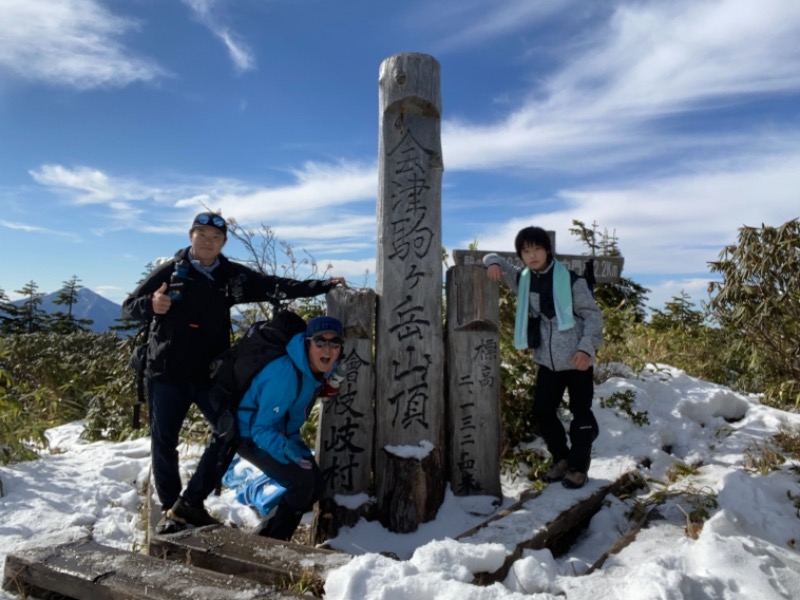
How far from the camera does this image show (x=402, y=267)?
4.48 meters

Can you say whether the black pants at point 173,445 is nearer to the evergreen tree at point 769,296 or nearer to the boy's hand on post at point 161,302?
the boy's hand on post at point 161,302

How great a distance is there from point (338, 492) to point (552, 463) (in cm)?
177

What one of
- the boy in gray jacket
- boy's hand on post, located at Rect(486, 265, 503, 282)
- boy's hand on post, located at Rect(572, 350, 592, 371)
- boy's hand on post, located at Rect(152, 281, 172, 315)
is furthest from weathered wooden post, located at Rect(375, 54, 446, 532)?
boy's hand on post, located at Rect(152, 281, 172, 315)

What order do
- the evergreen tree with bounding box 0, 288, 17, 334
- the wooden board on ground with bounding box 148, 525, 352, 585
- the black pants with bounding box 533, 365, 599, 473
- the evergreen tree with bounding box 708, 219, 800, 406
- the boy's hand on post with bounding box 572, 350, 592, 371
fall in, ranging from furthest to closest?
the evergreen tree with bounding box 0, 288, 17, 334 → the evergreen tree with bounding box 708, 219, 800, 406 → the black pants with bounding box 533, 365, 599, 473 → the boy's hand on post with bounding box 572, 350, 592, 371 → the wooden board on ground with bounding box 148, 525, 352, 585

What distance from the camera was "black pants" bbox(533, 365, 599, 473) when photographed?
4469 mm

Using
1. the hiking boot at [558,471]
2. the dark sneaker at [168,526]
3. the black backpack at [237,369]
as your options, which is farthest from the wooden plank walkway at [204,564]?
the hiking boot at [558,471]

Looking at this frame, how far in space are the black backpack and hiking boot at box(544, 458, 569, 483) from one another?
207cm

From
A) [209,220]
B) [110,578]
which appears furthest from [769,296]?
[110,578]

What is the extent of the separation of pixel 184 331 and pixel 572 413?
281cm

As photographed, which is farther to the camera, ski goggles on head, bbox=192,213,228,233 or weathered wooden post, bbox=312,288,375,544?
weathered wooden post, bbox=312,288,375,544

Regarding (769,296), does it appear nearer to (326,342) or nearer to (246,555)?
(326,342)

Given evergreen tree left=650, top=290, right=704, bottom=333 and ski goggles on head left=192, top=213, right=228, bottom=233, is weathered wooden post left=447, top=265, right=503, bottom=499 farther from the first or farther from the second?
evergreen tree left=650, top=290, right=704, bottom=333

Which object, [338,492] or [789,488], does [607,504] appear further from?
[338,492]

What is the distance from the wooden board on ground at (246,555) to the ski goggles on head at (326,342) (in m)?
1.17
